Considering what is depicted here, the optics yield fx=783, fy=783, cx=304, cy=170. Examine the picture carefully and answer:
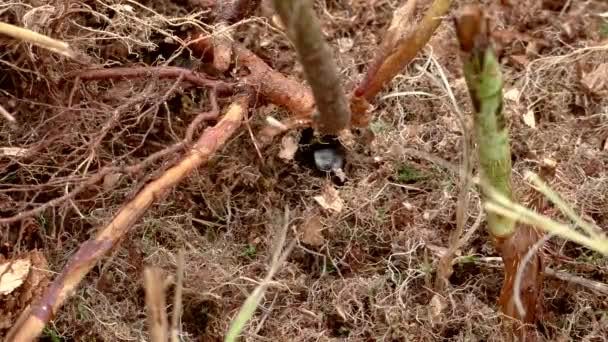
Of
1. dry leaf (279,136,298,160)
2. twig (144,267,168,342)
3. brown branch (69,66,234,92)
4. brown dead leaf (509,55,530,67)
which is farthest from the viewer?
brown dead leaf (509,55,530,67)

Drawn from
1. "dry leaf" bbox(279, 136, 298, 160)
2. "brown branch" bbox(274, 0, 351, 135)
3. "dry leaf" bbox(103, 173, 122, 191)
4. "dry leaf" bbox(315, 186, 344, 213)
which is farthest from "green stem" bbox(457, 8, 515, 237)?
"dry leaf" bbox(103, 173, 122, 191)

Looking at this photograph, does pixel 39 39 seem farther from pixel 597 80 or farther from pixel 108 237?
pixel 597 80

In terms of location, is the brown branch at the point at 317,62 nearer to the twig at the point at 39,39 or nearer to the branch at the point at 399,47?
the branch at the point at 399,47

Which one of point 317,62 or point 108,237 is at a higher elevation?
point 317,62

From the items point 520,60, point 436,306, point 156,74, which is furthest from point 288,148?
point 520,60

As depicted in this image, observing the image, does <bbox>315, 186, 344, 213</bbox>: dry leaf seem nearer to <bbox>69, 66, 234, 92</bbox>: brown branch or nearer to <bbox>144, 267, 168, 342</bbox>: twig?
<bbox>69, 66, 234, 92</bbox>: brown branch

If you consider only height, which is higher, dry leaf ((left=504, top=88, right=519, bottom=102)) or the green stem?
the green stem
